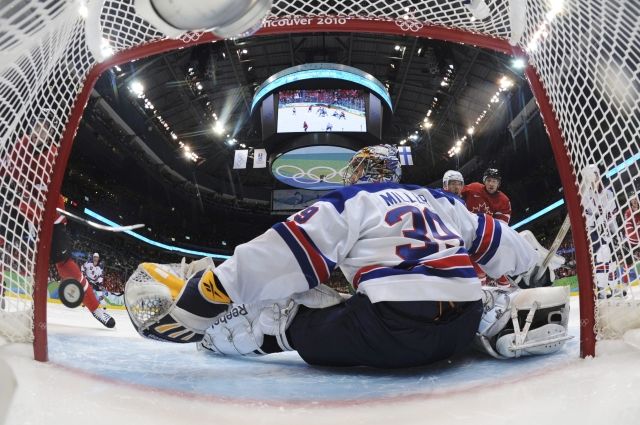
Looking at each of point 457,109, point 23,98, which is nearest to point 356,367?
point 23,98

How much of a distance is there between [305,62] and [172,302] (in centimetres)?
905

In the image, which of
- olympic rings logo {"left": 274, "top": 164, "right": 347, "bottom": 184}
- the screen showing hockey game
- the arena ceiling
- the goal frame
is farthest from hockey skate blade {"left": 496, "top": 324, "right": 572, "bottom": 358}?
olympic rings logo {"left": 274, "top": 164, "right": 347, "bottom": 184}

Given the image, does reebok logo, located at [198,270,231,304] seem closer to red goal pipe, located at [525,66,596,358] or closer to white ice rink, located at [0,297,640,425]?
white ice rink, located at [0,297,640,425]

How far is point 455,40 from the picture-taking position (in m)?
1.17

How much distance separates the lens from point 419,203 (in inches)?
41.6

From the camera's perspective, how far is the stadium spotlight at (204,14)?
0.54m

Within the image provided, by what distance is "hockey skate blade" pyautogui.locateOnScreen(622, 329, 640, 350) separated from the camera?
84 centimetres

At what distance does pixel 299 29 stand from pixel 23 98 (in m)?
0.68

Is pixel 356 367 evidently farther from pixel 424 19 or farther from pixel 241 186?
pixel 241 186

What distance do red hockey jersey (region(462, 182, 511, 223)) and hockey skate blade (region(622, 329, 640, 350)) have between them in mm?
2315

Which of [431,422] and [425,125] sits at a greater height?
[425,125]

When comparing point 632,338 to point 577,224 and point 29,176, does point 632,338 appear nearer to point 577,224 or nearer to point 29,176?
point 577,224

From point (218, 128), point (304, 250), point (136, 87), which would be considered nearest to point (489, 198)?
point (304, 250)

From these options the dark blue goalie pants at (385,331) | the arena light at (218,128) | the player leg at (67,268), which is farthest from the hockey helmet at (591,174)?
the arena light at (218,128)
